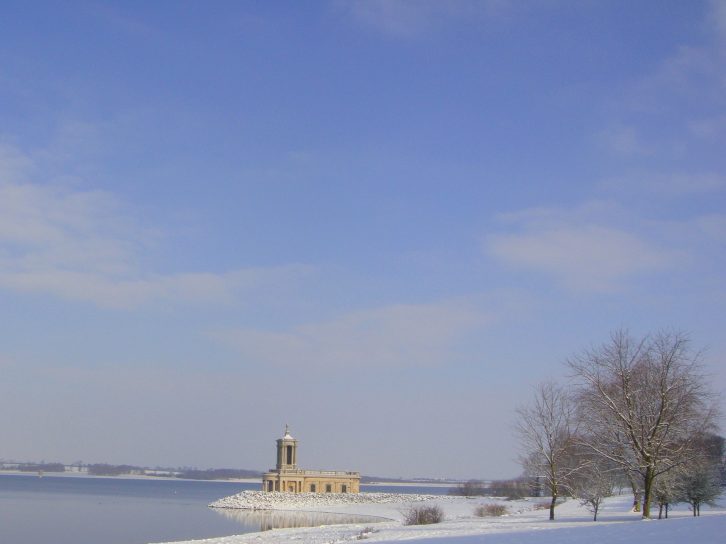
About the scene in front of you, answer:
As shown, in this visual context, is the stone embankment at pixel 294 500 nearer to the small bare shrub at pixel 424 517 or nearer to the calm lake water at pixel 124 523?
the calm lake water at pixel 124 523

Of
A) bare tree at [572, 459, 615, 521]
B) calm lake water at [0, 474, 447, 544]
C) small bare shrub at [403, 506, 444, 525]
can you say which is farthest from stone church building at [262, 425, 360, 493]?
bare tree at [572, 459, 615, 521]

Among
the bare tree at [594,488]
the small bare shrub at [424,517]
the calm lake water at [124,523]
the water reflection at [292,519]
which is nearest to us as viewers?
the bare tree at [594,488]

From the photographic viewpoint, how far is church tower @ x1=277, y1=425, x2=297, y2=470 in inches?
3859

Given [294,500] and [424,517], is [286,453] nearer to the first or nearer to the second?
[294,500]

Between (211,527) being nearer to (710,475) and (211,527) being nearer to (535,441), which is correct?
(535,441)

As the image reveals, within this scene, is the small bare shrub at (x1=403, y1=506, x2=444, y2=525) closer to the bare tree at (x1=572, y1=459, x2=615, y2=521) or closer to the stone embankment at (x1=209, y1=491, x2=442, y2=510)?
the bare tree at (x1=572, y1=459, x2=615, y2=521)

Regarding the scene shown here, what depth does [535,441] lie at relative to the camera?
4247 cm

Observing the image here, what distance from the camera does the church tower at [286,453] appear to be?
98.0 m

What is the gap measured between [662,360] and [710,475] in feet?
26.3

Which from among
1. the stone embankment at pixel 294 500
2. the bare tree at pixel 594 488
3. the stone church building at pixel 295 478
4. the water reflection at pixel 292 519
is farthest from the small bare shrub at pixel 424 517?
the stone church building at pixel 295 478

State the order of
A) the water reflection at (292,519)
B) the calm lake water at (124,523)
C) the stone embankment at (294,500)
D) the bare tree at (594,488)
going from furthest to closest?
the stone embankment at (294,500) → the water reflection at (292,519) → the calm lake water at (124,523) → the bare tree at (594,488)

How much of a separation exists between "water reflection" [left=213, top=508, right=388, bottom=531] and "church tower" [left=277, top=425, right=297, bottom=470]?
21227mm

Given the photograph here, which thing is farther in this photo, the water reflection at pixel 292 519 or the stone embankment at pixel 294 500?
the stone embankment at pixel 294 500

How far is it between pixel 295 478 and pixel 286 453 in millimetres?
3452
